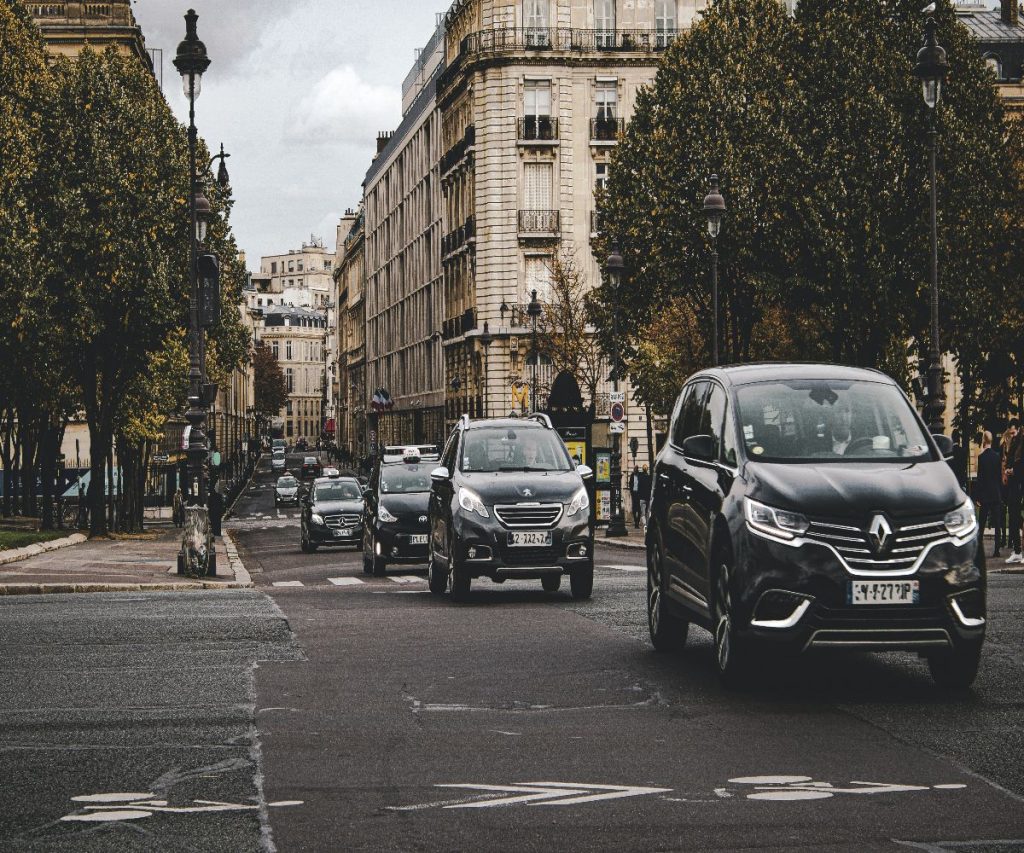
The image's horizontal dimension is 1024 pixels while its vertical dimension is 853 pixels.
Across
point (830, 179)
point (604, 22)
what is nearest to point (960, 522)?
point (830, 179)

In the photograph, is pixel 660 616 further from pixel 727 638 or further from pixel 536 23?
pixel 536 23

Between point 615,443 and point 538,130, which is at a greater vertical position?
point 538,130

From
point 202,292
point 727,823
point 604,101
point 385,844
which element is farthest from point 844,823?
point 604,101

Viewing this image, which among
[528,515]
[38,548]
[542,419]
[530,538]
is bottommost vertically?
[38,548]

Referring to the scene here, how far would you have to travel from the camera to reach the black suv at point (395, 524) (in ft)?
83.6

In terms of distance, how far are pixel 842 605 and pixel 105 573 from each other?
16870mm

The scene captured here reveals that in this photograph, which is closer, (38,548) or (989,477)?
(989,477)

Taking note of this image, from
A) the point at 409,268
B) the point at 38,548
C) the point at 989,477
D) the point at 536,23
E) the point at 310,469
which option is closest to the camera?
the point at 989,477

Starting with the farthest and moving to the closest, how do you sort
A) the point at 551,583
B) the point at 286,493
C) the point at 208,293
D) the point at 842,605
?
the point at 286,493, the point at 208,293, the point at 551,583, the point at 842,605

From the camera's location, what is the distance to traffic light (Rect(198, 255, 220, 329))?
86.7 feet

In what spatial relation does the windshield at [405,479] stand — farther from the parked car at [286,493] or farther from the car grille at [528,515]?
the parked car at [286,493]

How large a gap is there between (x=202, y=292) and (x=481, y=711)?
65.7 feet

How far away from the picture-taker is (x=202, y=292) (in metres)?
28.6

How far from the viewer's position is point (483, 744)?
857 cm
